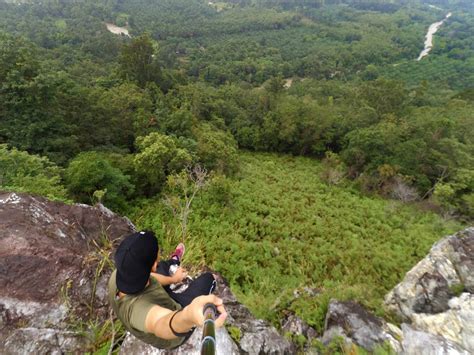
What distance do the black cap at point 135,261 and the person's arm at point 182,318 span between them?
318 millimetres

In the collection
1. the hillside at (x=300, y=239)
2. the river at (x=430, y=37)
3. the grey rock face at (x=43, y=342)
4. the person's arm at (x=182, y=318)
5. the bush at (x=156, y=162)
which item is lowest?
the river at (x=430, y=37)

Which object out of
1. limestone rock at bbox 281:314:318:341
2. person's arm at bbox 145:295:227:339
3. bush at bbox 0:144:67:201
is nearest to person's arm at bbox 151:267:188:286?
person's arm at bbox 145:295:227:339

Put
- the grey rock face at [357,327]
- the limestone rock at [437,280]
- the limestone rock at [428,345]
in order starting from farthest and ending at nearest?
the limestone rock at [437,280] → the grey rock face at [357,327] → the limestone rock at [428,345]

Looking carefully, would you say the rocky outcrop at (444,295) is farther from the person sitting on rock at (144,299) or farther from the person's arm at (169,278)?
the person sitting on rock at (144,299)

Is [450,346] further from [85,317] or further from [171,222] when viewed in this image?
[171,222]

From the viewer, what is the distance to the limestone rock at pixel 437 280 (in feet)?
21.7

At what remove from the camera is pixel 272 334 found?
18.7ft

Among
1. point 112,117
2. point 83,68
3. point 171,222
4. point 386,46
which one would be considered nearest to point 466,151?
point 171,222

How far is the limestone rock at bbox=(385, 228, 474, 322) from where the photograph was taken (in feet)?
21.7

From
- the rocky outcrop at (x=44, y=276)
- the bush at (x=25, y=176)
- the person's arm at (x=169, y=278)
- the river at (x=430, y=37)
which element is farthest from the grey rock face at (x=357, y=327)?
the river at (x=430, y=37)

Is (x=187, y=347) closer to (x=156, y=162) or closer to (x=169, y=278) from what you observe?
(x=169, y=278)

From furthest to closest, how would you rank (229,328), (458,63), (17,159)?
(458,63) < (17,159) < (229,328)

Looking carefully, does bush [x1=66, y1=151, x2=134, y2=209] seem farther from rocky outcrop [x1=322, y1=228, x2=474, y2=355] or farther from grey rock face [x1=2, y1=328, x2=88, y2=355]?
rocky outcrop [x1=322, y1=228, x2=474, y2=355]

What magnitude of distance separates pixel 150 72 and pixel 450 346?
31.1 m
